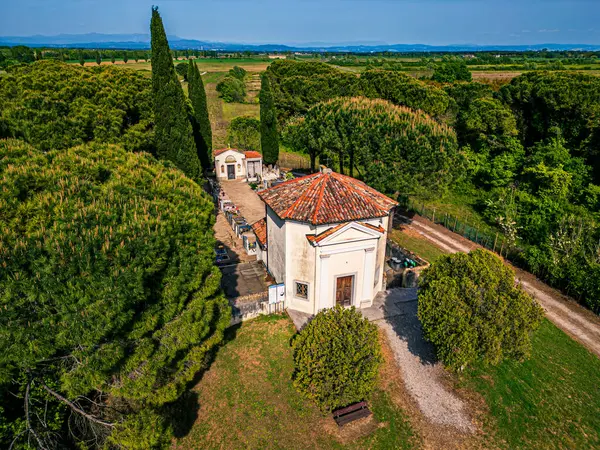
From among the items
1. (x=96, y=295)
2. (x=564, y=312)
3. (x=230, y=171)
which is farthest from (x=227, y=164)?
(x=96, y=295)

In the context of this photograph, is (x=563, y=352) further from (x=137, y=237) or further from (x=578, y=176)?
(x=578, y=176)

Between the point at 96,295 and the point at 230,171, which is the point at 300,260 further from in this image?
the point at 230,171

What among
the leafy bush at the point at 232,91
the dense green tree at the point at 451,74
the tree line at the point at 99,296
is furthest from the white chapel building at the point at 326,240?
the leafy bush at the point at 232,91

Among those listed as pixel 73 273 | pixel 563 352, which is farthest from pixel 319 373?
pixel 563 352

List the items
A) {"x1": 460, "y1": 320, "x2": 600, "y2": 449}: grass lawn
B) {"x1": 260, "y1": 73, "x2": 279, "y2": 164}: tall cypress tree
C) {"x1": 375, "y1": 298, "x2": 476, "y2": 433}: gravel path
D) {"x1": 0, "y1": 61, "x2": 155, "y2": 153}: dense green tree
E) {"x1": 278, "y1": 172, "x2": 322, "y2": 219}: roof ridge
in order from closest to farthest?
{"x1": 460, "y1": 320, "x2": 600, "y2": 449}: grass lawn < {"x1": 375, "y1": 298, "x2": 476, "y2": 433}: gravel path < {"x1": 278, "y1": 172, "x2": 322, "y2": 219}: roof ridge < {"x1": 0, "y1": 61, "x2": 155, "y2": 153}: dense green tree < {"x1": 260, "y1": 73, "x2": 279, "y2": 164}: tall cypress tree

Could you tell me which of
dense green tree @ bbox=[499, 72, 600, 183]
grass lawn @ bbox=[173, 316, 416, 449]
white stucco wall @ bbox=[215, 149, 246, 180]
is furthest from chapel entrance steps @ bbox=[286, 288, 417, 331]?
dense green tree @ bbox=[499, 72, 600, 183]

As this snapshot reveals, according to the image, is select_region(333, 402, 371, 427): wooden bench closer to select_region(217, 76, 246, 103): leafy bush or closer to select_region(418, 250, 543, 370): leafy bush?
select_region(418, 250, 543, 370): leafy bush
